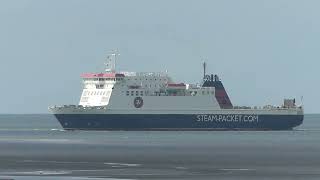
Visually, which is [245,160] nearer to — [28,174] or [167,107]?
[28,174]

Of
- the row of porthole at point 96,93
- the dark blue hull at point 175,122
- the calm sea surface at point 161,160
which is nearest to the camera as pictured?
the calm sea surface at point 161,160

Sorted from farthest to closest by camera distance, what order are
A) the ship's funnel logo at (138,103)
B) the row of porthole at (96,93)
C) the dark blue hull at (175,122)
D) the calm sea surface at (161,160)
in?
the row of porthole at (96,93) < the ship's funnel logo at (138,103) < the dark blue hull at (175,122) < the calm sea surface at (161,160)

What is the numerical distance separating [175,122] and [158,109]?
3411 millimetres

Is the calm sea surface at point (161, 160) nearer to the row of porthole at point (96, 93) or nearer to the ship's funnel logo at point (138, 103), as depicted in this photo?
the ship's funnel logo at point (138, 103)

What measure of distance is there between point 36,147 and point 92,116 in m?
44.1

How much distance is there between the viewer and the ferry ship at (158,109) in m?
147

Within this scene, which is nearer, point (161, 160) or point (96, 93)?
point (161, 160)

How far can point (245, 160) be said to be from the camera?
8231cm

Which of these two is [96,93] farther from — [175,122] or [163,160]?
[163,160]

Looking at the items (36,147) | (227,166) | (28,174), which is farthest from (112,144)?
(28,174)

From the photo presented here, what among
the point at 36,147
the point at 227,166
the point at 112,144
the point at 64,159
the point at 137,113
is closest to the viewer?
the point at 227,166

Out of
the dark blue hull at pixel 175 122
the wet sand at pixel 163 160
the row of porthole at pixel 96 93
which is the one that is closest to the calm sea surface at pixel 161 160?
the wet sand at pixel 163 160

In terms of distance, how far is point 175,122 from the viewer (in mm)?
149750

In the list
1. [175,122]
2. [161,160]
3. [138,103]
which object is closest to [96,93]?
[138,103]
